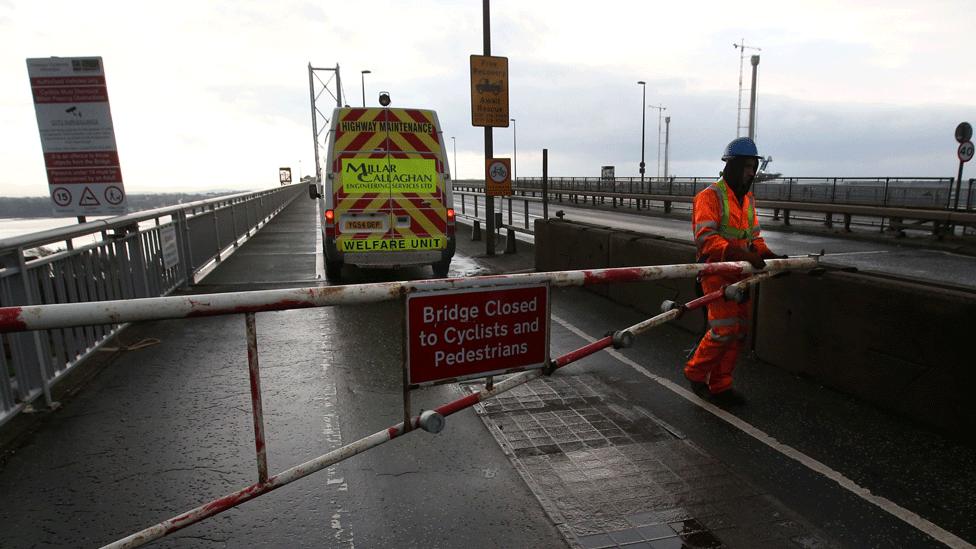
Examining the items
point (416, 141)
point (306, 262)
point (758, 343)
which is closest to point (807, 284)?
point (758, 343)

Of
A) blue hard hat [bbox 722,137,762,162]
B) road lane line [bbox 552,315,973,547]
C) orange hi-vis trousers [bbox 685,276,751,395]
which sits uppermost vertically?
blue hard hat [bbox 722,137,762,162]

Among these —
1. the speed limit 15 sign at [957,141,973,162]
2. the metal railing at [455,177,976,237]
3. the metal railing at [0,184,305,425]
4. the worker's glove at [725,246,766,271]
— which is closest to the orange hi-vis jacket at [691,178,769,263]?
the worker's glove at [725,246,766,271]

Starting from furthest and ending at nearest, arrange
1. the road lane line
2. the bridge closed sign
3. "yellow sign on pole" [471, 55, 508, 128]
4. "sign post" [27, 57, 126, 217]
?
"yellow sign on pole" [471, 55, 508, 128]
"sign post" [27, 57, 126, 217]
the road lane line
the bridge closed sign

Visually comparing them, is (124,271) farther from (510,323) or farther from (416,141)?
(510,323)

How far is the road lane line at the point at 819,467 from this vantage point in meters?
2.96

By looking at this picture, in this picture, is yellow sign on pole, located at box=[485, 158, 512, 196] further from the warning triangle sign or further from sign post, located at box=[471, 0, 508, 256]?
the warning triangle sign

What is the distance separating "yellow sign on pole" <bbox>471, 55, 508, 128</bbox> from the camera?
12305 mm

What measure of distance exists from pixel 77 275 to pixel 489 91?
8757 millimetres

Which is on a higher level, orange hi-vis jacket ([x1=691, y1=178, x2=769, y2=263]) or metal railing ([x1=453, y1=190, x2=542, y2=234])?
orange hi-vis jacket ([x1=691, y1=178, x2=769, y2=263])

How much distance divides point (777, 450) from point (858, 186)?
82.5 ft

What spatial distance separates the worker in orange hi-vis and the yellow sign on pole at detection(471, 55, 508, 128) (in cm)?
817

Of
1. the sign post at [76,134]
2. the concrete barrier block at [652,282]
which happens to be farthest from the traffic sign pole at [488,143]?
the sign post at [76,134]

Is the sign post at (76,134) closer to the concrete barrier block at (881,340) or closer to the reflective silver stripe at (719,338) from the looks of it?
the reflective silver stripe at (719,338)

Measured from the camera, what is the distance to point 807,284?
507 centimetres
